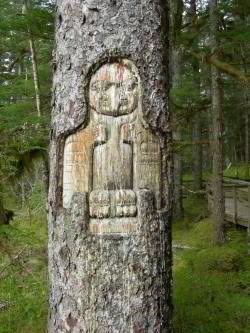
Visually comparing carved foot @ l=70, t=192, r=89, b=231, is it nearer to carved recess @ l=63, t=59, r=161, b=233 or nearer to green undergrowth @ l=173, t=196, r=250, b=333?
carved recess @ l=63, t=59, r=161, b=233

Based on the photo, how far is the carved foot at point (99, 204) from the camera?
2768 millimetres

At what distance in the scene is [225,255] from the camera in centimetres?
862

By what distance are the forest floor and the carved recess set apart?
7.52ft

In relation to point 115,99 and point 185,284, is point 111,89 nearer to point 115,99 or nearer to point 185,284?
point 115,99

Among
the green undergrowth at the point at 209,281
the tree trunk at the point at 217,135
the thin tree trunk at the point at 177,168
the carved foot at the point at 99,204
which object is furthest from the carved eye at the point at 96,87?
the thin tree trunk at the point at 177,168

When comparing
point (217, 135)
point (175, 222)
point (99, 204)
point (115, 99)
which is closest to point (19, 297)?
point (99, 204)

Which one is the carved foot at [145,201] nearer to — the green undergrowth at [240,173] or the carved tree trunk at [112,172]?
the carved tree trunk at [112,172]

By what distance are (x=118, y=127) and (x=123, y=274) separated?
3.07 ft

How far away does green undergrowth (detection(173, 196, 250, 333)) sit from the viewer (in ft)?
16.8

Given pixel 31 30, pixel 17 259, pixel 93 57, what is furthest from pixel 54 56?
pixel 31 30

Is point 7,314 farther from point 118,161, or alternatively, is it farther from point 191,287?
point 118,161

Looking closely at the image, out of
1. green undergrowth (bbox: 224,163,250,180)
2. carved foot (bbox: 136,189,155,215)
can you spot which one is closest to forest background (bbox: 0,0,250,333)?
carved foot (bbox: 136,189,155,215)

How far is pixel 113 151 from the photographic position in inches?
110

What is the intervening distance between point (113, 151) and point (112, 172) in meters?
0.14
